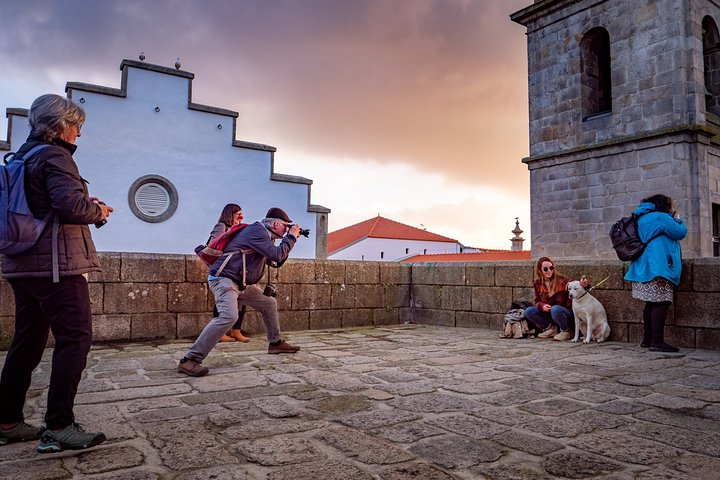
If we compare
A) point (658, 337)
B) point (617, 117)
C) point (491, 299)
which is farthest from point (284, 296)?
point (617, 117)

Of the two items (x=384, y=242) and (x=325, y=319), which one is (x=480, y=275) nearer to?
(x=325, y=319)

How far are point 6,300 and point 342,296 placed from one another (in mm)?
4616

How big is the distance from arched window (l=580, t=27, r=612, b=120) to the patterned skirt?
10.5m

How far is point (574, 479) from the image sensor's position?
7.50 ft

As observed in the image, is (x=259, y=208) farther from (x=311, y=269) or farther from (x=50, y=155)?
(x=50, y=155)

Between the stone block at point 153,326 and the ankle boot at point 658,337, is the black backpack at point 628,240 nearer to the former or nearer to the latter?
the ankle boot at point 658,337

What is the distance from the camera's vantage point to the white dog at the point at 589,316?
22.3 feet

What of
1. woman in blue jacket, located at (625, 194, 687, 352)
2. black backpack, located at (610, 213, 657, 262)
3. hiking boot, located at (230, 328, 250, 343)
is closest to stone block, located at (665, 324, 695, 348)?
woman in blue jacket, located at (625, 194, 687, 352)

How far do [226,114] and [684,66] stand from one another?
15672mm

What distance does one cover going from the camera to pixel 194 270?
7.46m

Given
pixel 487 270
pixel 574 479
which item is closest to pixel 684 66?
pixel 487 270

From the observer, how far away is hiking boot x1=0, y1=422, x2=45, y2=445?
279cm

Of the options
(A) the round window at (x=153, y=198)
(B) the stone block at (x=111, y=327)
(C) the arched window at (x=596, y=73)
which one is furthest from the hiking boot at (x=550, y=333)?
(A) the round window at (x=153, y=198)

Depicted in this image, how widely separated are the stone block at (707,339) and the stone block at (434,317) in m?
3.67
